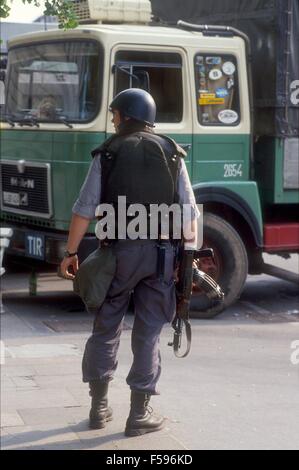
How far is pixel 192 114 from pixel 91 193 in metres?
4.22

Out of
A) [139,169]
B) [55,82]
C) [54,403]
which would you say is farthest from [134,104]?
[55,82]

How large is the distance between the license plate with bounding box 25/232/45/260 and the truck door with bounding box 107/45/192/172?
121cm

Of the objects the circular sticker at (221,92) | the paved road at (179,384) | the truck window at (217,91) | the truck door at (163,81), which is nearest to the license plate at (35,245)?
the paved road at (179,384)

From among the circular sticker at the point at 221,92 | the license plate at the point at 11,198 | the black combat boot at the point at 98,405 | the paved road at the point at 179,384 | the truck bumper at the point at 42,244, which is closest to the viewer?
the paved road at the point at 179,384

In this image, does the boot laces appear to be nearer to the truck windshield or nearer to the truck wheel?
the truck wheel

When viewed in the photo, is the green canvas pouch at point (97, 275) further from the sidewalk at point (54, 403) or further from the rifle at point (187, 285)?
the sidewalk at point (54, 403)

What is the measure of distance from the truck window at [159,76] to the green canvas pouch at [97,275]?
376 cm

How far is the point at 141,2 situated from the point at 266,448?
5568mm

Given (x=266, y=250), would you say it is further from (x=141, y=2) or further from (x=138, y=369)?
(x=138, y=369)

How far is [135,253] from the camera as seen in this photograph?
5.04 metres

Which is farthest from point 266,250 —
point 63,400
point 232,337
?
point 63,400

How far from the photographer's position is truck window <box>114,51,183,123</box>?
8.62 meters

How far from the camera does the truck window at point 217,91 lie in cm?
908

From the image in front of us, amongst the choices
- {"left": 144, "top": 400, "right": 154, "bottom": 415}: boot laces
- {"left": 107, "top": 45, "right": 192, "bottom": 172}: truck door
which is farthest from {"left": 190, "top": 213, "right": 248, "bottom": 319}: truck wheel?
{"left": 144, "top": 400, "right": 154, "bottom": 415}: boot laces
